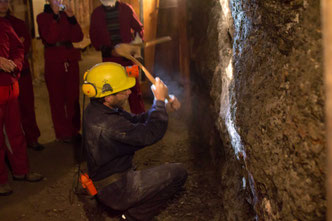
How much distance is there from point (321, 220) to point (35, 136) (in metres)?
4.64

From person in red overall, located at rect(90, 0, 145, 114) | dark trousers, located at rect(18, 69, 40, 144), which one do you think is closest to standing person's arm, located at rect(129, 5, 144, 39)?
person in red overall, located at rect(90, 0, 145, 114)

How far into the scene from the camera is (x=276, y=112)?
2.05m

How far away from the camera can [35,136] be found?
534 cm

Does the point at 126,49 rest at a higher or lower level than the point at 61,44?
higher

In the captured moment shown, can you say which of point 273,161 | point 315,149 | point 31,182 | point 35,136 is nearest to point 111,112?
point 273,161

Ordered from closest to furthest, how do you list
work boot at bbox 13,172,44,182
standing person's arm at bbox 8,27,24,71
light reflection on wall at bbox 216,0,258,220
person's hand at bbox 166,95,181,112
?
light reflection on wall at bbox 216,0,258,220, person's hand at bbox 166,95,181,112, standing person's arm at bbox 8,27,24,71, work boot at bbox 13,172,44,182

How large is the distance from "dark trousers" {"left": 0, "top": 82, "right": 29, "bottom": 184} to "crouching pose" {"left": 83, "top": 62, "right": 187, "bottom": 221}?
57.9 inches

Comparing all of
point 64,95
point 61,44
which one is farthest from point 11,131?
point 61,44

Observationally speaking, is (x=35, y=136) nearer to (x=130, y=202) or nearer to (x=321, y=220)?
(x=130, y=202)

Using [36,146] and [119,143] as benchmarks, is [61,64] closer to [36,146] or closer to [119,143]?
[36,146]

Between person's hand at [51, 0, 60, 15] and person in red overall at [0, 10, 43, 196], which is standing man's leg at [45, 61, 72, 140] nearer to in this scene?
person's hand at [51, 0, 60, 15]

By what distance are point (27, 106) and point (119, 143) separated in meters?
2.90

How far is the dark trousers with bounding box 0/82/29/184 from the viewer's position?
3895 mm

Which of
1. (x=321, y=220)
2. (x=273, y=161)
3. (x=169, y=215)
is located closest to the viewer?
(x=321, y=220)
